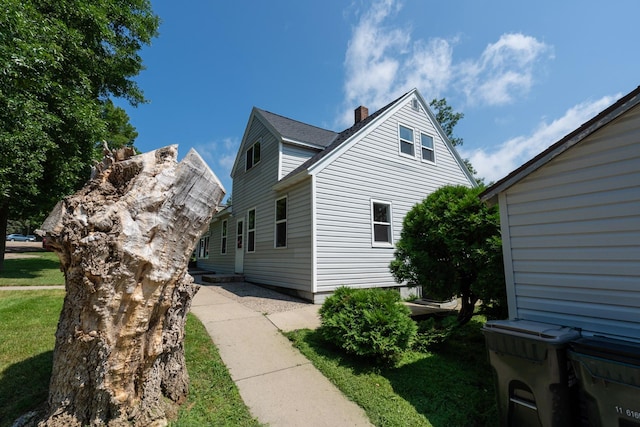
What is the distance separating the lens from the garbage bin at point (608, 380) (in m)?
2.02

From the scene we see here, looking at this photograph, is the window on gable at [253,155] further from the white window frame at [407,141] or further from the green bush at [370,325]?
the green bush at [370,325]

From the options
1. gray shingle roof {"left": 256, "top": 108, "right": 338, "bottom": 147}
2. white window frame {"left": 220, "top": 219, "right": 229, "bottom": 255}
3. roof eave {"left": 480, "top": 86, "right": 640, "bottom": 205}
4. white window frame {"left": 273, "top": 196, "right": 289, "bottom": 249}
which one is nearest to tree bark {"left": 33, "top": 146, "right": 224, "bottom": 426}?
roof eave {"left": 480, "top": 86, "right": 640, "bottom": 205}

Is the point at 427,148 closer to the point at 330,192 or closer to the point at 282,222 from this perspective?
the point at 330,192

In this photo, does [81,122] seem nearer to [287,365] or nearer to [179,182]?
[179,182]

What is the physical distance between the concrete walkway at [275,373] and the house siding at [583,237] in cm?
282

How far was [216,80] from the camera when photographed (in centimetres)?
1106

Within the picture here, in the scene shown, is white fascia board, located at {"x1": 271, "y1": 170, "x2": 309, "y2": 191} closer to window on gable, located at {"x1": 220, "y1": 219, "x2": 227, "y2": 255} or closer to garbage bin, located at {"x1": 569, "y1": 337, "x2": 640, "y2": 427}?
window on gable, located at {"x1": 220, "y1": 219, "x2": 227, "y2": 255}

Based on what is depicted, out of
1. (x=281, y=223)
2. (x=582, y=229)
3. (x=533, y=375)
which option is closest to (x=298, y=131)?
(x=281, y=223)

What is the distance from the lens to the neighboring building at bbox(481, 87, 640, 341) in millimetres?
2959

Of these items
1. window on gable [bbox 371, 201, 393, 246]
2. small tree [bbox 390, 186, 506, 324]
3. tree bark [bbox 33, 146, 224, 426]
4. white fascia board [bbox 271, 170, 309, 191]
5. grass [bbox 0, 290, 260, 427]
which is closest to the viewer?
tree bark [bbox 33, 146, 224, 426]

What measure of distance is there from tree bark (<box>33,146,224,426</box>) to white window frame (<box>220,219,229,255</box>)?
11984 millimetres

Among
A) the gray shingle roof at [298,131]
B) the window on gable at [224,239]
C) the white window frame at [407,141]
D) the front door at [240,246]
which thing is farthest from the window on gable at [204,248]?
the white window frame at [407,141]

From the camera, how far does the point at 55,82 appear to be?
8945 mm

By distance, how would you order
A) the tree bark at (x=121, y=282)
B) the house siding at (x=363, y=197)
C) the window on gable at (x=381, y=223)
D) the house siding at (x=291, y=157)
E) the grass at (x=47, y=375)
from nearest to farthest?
the tree bark at (x=121, y=282), the grass at (x=47, y=375), the house siding at (x=363, y=197), the window on gable at (x=381, y=223), the house siding at (x=291, y=157)
